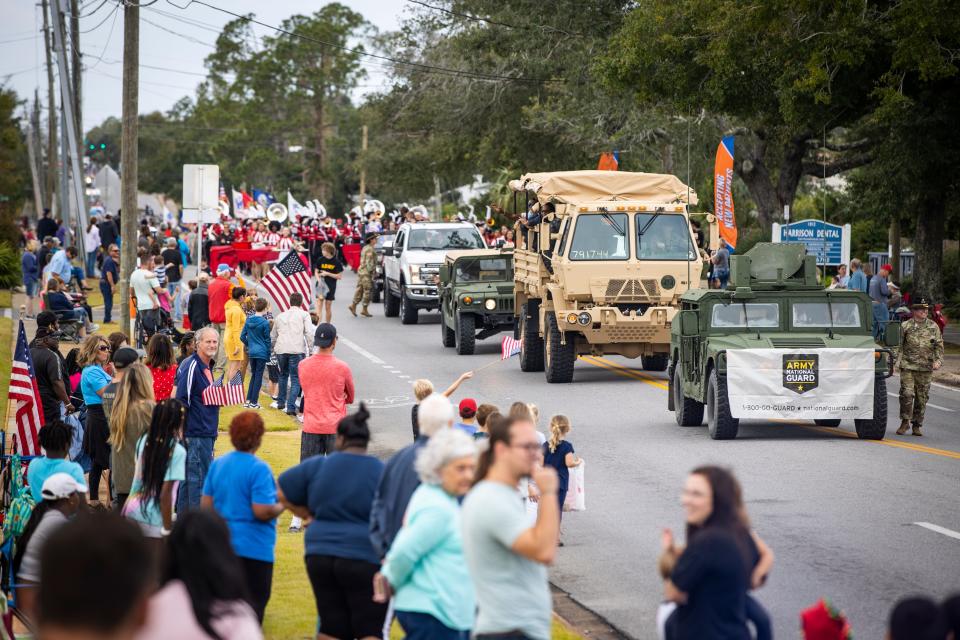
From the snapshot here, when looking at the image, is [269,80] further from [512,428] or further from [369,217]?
[512,428]

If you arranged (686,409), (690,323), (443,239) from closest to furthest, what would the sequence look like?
(690,323) → (686,409) → (443,239)

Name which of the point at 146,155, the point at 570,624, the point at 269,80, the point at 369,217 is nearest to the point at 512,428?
the point at 570,624

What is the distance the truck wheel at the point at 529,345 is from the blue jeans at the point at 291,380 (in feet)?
17.6

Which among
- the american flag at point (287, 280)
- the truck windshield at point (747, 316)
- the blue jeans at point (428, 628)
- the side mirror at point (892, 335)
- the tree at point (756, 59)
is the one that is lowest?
the blue jeans at point (428, 628)

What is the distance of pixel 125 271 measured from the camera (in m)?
20.5

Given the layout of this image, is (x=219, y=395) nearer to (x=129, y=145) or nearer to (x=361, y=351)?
(x=129, y=145)

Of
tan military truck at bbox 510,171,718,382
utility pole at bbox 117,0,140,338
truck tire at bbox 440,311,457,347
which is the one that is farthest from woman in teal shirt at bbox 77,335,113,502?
truck tire at bbox 440,311,457,347

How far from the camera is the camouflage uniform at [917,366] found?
59.4 feet

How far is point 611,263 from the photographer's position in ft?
73.6

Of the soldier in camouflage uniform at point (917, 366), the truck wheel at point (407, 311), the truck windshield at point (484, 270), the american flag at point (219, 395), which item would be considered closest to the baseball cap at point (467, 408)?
the american flag at point (219, 395)

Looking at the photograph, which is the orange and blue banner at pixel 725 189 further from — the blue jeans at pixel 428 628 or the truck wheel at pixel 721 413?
the blue jeans at pixel 428 628

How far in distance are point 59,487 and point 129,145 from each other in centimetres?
1280

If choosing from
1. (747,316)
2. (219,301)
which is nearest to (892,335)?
(747,316)

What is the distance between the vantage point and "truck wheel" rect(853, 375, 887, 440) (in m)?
16.9
